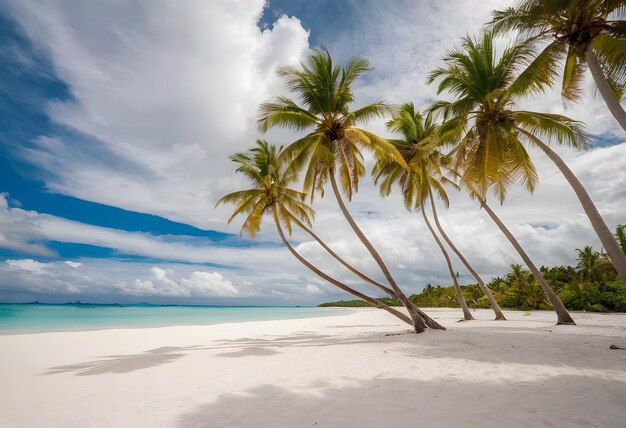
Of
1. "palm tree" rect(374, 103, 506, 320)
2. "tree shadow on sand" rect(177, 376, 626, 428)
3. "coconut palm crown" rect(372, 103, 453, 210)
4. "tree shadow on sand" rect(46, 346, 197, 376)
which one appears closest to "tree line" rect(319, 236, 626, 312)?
"palm tree" rect(374, 103, 506, 320)

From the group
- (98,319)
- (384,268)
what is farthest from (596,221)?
(98,319)

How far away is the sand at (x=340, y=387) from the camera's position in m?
3.62

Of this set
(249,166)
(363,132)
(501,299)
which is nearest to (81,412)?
(363,132)

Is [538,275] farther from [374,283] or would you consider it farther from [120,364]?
[120,364]

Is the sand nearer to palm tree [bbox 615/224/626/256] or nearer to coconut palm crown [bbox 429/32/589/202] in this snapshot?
coconut palm crown [bbox 429/32/589/202]

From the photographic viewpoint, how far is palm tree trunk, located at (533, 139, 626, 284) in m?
7.86

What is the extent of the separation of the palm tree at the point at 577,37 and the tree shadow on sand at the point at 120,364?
1224 centimetres

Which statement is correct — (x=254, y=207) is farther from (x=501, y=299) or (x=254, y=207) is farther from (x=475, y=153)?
(x=501, y=299)

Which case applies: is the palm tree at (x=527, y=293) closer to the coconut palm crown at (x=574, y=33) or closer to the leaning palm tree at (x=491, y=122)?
the leaning palm tree at (x=491, y=122)

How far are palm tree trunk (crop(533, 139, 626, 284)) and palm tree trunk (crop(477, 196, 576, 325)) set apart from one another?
281cm

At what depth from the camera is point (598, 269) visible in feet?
92.6

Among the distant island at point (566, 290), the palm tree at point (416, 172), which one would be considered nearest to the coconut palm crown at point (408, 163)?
the palm tree at point (416, 172)

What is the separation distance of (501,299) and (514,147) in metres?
24.7

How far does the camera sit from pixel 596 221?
27.3 feet
